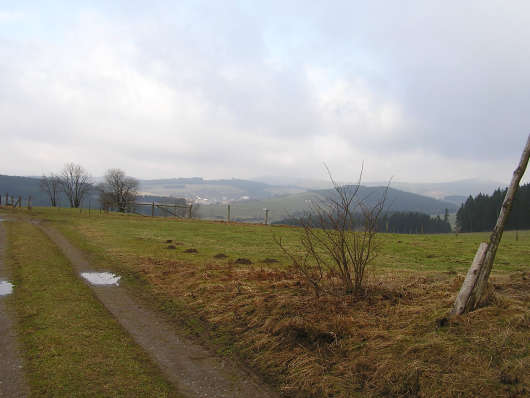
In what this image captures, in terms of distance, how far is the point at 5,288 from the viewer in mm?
8766

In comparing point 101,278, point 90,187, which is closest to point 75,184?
point 90,187

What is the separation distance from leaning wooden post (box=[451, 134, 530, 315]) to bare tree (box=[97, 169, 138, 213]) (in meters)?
83.9

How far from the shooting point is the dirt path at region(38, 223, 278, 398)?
4.47m

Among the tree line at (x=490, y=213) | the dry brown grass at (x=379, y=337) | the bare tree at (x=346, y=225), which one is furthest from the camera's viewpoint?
the tree line at (x=490, y=213)

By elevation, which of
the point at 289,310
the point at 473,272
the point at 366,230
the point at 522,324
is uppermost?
the point at 366,230

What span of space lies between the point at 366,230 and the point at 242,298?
10.3 ft

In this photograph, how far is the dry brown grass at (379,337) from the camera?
4117mm

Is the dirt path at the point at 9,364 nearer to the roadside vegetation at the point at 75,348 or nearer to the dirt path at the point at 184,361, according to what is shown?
the roadside vegetation at the point at 75,348

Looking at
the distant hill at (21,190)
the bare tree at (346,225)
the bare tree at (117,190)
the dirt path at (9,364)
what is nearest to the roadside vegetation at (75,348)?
the dirt path at (9,364)

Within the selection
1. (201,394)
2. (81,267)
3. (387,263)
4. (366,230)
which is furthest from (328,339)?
(81,267)

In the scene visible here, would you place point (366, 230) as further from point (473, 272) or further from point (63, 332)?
point (63, 332)

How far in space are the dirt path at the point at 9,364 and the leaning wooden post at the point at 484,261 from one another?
5.98 meters

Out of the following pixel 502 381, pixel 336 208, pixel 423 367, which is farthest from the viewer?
pixel 336 208

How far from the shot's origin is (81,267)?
11.8 meters
